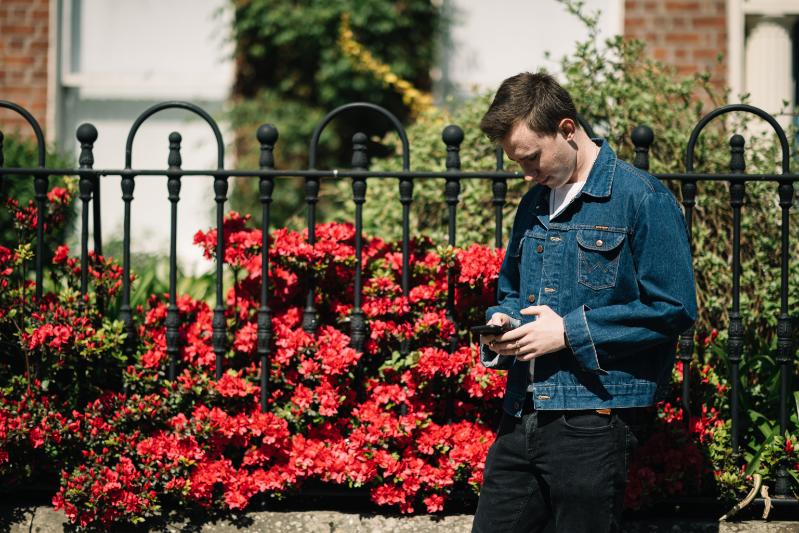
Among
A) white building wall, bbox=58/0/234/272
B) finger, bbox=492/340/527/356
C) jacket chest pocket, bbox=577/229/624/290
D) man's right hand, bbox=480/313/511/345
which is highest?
white building wall, bbox=58/0/234/272

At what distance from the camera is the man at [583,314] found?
2.22m

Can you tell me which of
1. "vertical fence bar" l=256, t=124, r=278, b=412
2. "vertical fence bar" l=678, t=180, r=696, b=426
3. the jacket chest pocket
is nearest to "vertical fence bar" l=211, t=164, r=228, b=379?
"vertical fence bar" l=256, t=124, r=278, b=412

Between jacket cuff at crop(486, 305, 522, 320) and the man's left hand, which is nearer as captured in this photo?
the man's left hand

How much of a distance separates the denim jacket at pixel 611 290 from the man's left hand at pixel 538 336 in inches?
1.1

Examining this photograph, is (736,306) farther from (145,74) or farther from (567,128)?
(145,74)

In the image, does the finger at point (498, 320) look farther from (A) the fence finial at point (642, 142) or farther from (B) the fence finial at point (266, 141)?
(B) the fence finial at point (266, 141)

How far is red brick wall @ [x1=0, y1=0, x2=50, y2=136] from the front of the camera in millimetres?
7047

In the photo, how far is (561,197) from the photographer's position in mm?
2404

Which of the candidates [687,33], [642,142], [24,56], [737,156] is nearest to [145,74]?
[24,56]

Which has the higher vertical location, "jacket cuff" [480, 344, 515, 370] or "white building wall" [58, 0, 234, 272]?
"white building wall" [58, 0, 234, 272]

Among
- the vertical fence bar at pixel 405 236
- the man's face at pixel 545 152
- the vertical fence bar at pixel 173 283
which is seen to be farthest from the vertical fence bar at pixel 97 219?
the man's face at pixel 545 152

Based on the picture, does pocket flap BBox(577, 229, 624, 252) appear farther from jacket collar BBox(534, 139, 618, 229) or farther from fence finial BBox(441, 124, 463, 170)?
fence finial BBox(441, 124, 463, 170)

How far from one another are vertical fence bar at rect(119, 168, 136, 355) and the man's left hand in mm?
1650

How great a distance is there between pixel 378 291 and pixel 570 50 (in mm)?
4248
